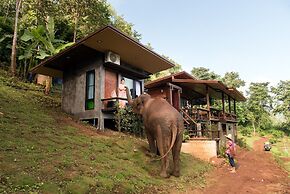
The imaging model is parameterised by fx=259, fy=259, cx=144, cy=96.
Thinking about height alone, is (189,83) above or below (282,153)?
above

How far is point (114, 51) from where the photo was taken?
14367 mm

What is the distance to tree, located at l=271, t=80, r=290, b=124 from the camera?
42759 mm

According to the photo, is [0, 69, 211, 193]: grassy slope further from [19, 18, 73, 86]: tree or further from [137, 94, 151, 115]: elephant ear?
[19, 18, 73, 86]: tree

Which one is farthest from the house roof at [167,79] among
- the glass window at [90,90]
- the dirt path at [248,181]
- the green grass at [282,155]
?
the green grass at [282,155]

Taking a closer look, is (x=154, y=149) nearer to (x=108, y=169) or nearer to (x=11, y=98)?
(x=108, y=169)

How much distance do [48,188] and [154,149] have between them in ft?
16.7

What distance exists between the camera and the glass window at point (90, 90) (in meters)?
14.6

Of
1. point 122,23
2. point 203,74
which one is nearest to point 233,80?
point 203,74

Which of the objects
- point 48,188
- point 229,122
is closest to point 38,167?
point 48,188

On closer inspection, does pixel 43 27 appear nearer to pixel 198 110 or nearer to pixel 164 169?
pixel 198 110

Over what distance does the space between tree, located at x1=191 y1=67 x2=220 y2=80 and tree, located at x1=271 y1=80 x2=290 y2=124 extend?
36.1ft

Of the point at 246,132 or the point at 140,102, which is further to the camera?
the point at 246,132

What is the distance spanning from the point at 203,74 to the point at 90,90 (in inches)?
1268

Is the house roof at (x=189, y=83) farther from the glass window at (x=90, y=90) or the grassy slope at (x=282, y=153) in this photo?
the glass window at (x=90, y=90)
